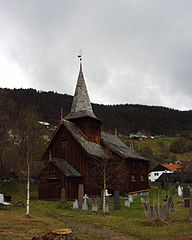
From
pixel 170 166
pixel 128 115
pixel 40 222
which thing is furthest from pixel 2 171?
pixel 128 115

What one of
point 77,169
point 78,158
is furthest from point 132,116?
point 77,169

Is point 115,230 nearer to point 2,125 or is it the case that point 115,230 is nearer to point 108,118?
point 2,125

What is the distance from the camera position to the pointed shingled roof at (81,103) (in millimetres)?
31995

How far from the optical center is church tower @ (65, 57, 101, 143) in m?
31.0

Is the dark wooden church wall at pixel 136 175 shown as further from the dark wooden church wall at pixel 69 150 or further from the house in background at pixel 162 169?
the house in background at pixel 162 169

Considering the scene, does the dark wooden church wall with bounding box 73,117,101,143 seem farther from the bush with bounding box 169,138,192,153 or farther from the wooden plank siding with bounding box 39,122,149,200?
the bush with bounding box 169,138,192,153

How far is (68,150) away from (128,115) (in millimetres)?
133027

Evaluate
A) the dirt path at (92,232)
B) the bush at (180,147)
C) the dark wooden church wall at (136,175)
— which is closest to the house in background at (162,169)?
the bush at (180,147)

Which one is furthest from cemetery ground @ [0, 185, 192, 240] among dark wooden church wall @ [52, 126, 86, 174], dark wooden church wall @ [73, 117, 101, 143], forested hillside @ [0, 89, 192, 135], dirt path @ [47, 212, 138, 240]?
forested hillside @ [0, 89, 192, 135]

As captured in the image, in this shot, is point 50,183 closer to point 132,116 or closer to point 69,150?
point 69,150

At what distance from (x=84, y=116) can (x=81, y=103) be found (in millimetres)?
2971

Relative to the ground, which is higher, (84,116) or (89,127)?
(84,116)

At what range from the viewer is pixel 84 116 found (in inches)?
1214

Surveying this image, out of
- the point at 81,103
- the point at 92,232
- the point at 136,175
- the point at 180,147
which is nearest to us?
the point at 92,232
